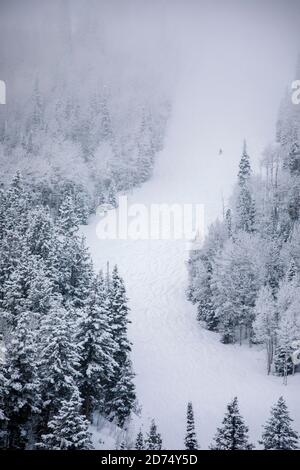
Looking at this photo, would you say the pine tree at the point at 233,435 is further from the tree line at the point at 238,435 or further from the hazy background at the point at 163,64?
the hazy background at the point at 163,64

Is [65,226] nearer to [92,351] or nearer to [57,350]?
[92,351]

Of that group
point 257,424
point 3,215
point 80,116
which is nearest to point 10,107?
point 80,116

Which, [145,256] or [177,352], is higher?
[145,256]

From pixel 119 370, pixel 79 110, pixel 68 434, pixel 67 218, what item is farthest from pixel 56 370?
pixel 79 110

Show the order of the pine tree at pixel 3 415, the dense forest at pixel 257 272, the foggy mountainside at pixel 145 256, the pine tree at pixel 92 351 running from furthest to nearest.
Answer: the dense forest at pixel 257 272 < the pine tree at pixel 92 351 < the foggy mountainside at pixel 145 256 < the pine tree at pixel 3 415

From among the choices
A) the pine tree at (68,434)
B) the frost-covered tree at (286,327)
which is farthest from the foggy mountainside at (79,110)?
the pine tree at (68,434)
